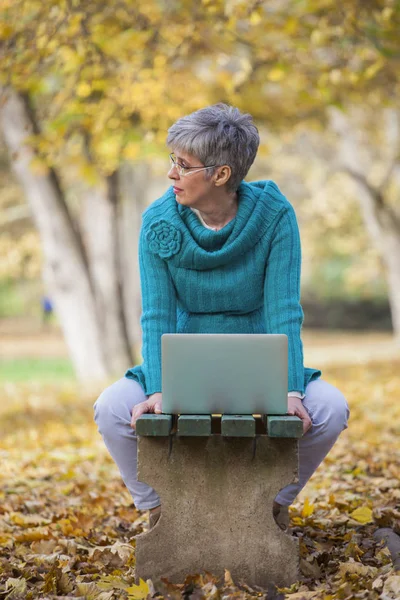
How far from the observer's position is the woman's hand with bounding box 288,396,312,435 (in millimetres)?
3232

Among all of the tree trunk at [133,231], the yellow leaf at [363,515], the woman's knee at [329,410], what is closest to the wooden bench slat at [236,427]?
the woman's knee at [329,410]

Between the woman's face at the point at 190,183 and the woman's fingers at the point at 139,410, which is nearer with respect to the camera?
the woman's fingers at the point at 139,410

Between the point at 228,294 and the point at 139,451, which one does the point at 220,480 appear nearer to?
the point at 139,451

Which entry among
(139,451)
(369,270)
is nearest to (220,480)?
(139,451)

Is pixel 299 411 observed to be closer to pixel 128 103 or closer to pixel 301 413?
pixel 301 413

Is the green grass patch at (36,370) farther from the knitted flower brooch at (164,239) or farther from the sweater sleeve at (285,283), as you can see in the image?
the sweater sleeve at (285,283)

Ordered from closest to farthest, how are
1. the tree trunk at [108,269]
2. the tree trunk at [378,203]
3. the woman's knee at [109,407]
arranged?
the woman's knee at [109,407] → the tree trunk at [108,269] → the tree trunk at [378,203]

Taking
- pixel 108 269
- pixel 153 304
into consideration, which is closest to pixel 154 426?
pixel 153 304

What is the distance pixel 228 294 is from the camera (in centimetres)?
358

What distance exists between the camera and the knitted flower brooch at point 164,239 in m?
3.54

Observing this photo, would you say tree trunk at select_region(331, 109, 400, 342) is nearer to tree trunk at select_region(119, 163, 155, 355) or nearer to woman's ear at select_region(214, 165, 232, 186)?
tree trunk at select_region(119, 163, 155, 355)

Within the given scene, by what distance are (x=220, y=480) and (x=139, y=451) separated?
12.7 inches

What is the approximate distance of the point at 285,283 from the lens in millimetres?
3523

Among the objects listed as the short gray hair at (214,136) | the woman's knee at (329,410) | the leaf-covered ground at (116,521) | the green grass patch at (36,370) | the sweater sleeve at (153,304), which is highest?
the short gray hair at (214,136)
